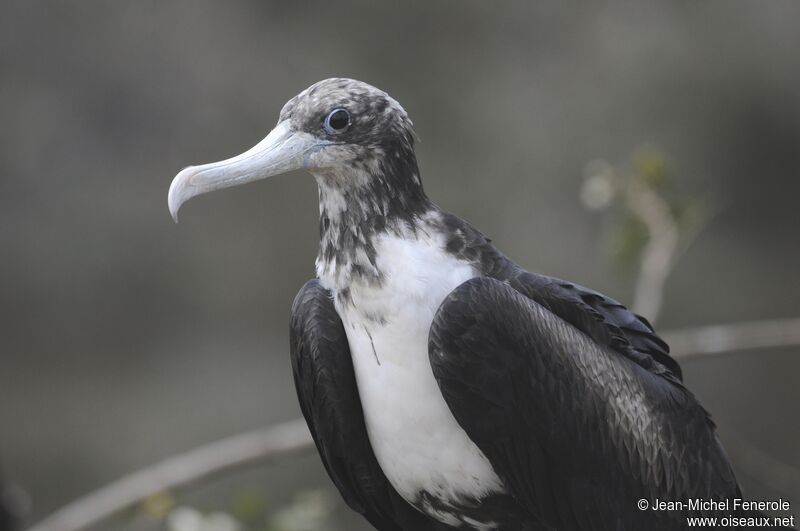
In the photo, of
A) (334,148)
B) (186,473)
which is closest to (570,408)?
(334,148)

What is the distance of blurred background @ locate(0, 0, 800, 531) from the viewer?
23.2ft

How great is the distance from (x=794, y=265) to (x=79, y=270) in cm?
438

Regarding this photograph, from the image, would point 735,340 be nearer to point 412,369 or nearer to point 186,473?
point 186,473

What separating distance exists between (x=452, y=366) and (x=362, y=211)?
0.43 meters

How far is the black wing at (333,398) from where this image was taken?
2740 millimetres

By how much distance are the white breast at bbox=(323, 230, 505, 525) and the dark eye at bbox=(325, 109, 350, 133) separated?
0.27 m

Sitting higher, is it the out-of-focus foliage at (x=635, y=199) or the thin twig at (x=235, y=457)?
the out-of-focus foliage at (x=635, y=199)

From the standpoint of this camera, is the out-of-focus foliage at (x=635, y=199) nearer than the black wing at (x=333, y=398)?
No

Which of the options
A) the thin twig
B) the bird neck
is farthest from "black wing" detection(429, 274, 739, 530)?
the thin twig

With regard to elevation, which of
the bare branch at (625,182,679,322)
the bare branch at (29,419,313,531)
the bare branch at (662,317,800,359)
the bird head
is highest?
the bare branch at (625,182,679,322)

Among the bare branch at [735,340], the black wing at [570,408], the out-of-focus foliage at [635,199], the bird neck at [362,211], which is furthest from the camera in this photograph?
the bare branch at [735,340]

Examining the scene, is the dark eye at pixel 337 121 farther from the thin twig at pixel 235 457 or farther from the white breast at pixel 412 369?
the thin twig at pixel 235 457

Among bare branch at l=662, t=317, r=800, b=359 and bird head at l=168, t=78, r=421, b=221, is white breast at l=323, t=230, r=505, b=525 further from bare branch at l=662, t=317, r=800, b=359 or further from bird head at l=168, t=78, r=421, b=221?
bare branch at l=662, t=317, r=800, b=359

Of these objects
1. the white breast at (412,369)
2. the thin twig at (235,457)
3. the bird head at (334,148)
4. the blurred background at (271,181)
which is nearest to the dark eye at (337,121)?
the bird head at (334,148)
